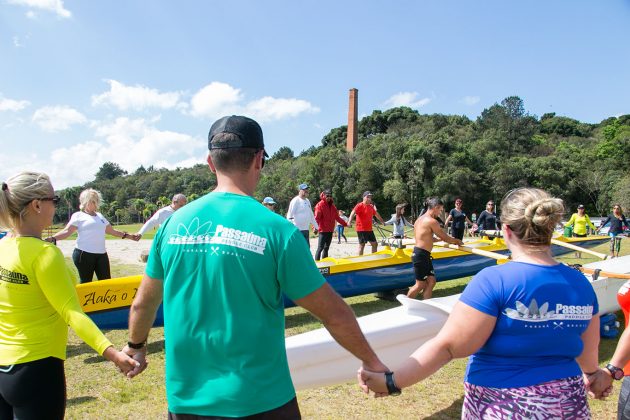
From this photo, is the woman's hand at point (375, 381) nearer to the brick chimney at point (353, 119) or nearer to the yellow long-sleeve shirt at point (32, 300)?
the yellow long-sleeve shirt at point (32, 300)

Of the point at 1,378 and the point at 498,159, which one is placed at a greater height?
the point at 498,159

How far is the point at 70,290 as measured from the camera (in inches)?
72.2

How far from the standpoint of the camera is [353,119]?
2975 inches

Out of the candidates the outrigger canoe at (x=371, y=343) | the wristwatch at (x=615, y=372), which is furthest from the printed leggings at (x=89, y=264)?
the wristwatch at (x=615, y=372)

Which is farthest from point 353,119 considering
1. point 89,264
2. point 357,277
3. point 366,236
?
point 89,264

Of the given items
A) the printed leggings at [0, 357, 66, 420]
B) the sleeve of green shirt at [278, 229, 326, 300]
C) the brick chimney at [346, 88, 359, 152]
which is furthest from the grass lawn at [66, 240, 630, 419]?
the brick chimney at [346, 88, 359, 152]

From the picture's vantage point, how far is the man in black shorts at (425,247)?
19.6 ft

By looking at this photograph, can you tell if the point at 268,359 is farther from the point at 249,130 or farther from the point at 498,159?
the point at 498,159

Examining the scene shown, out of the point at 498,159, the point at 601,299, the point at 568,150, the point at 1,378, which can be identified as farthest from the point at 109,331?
the point at 568,150

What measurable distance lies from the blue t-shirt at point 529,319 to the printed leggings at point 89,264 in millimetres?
5250

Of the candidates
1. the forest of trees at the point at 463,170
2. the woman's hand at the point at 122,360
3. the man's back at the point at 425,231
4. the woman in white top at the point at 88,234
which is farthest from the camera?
the forest of trees at the point at 463,170

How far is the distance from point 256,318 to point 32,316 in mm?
1125

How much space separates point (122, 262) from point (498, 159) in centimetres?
4839

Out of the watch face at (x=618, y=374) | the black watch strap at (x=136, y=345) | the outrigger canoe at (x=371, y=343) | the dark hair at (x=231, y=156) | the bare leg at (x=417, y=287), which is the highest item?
the dark hair at (x=231, y=156)
